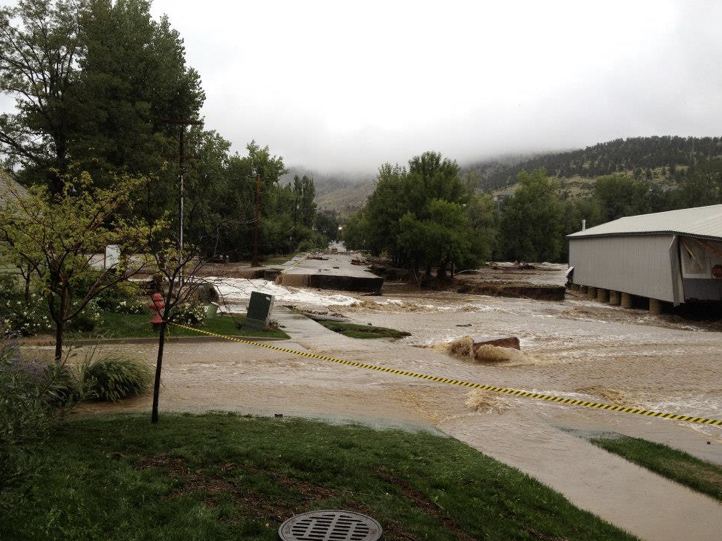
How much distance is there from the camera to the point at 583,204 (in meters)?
114

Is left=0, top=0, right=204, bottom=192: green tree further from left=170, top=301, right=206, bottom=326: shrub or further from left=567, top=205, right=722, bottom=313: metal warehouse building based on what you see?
left=567, top=205, right=722, bottom=313: metal warehouse building

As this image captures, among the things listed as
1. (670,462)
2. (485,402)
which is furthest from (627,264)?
(670,462)

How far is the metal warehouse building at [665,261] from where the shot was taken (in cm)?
3581

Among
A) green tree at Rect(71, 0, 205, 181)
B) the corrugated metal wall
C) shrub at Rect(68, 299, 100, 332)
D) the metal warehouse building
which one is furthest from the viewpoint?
the corrugated metal wall

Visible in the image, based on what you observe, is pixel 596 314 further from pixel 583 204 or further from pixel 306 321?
pixel 583 204

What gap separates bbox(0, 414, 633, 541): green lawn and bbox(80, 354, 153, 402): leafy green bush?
1.56 m

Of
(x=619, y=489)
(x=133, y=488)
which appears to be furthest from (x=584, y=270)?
(x=133, y=488)

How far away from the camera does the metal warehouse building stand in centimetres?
3581

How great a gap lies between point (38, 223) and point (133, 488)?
519 centimetres

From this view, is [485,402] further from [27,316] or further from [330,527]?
[27,316]

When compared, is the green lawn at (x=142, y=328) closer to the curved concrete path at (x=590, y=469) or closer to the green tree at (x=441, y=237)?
the curved concrete path at (x=590, y=469)

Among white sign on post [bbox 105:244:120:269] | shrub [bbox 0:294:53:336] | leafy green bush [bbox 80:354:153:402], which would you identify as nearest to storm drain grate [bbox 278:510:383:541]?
leafy green bush [bbox 80:354:153:402]

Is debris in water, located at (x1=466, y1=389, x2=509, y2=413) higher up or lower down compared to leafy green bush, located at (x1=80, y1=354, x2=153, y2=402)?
lower down

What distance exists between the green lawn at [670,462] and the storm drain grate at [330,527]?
5.38 meters
